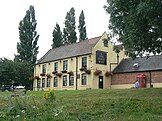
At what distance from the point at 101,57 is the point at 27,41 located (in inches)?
1100

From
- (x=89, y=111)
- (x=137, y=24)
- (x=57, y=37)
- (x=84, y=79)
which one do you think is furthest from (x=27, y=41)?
(x=89, y=111)

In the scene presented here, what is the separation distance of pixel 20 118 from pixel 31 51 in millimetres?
62533

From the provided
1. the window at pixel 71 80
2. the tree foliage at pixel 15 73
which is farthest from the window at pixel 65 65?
the tree foliage at pixel 15 73

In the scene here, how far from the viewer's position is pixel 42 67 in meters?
58.4

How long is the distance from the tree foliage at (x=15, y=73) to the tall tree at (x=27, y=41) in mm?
8182

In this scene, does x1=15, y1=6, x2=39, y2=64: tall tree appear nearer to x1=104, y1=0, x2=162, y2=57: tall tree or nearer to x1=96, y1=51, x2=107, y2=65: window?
x1=96, y1=51, x2=107, y2=65: window

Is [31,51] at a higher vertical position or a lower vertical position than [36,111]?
higher

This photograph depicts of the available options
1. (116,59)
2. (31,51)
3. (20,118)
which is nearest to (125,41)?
(20,118)

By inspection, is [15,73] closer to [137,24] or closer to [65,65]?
[65,65]

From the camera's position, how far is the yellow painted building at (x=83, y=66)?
47.9 m

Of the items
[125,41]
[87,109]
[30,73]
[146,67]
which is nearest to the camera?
[87,109]

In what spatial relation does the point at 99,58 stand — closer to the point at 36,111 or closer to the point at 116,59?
the point at 116,59

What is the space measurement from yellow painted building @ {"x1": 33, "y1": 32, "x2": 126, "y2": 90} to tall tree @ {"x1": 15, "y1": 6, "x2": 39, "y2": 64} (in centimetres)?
1731

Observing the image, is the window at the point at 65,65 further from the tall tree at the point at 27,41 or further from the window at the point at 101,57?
the tall tree at the point at 27,41
